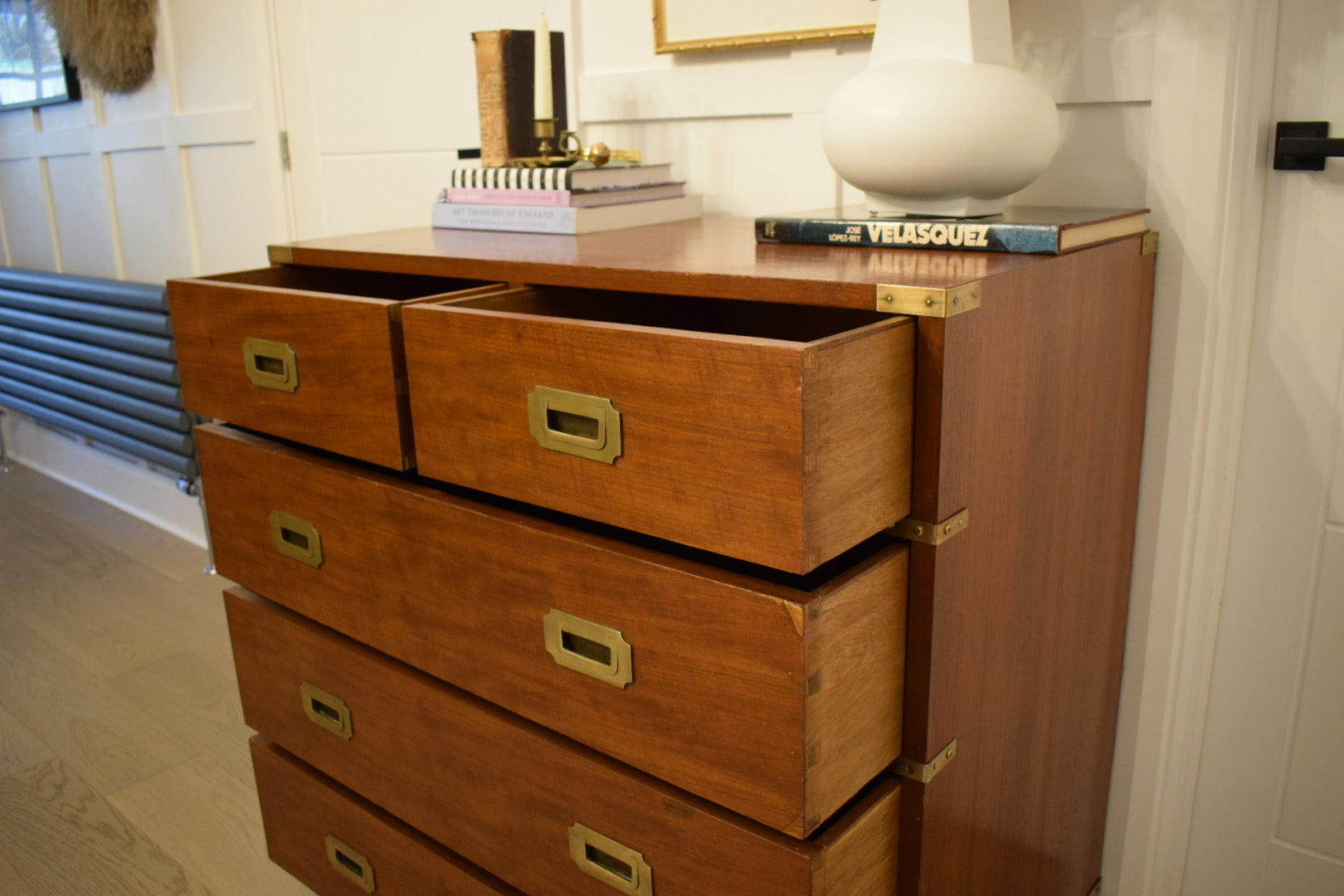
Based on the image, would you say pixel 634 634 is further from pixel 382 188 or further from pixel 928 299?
pixel 382 188

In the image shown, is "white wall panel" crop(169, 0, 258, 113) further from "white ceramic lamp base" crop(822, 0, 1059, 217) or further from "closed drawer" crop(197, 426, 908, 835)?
"white ceramic lamp base" crop(822, 0, 1059, 217)

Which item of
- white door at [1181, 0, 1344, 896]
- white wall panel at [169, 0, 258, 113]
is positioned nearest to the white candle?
white door at [1181, 0, 1344, 896]

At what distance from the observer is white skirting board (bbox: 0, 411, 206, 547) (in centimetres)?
283

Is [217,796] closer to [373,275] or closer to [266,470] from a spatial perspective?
[266,470]

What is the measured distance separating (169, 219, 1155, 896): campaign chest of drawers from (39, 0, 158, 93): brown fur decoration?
1576 mm

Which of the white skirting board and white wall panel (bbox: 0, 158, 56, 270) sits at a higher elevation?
white wall panel (bbox: 0, 158, 56, 270)

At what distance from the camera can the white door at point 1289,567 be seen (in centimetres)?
103

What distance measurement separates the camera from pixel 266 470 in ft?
4.04

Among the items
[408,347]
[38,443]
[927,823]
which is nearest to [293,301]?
[408,347]

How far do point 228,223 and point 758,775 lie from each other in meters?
2.10

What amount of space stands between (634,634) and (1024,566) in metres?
0.35

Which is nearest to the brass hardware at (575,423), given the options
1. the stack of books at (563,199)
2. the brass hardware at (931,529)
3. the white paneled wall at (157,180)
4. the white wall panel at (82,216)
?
the brass hardware at (931,529)

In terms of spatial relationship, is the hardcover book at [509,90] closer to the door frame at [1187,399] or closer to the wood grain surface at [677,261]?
the wood grain surface at [677,261]

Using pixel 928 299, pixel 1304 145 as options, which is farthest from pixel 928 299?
A: pixel 1304 145
